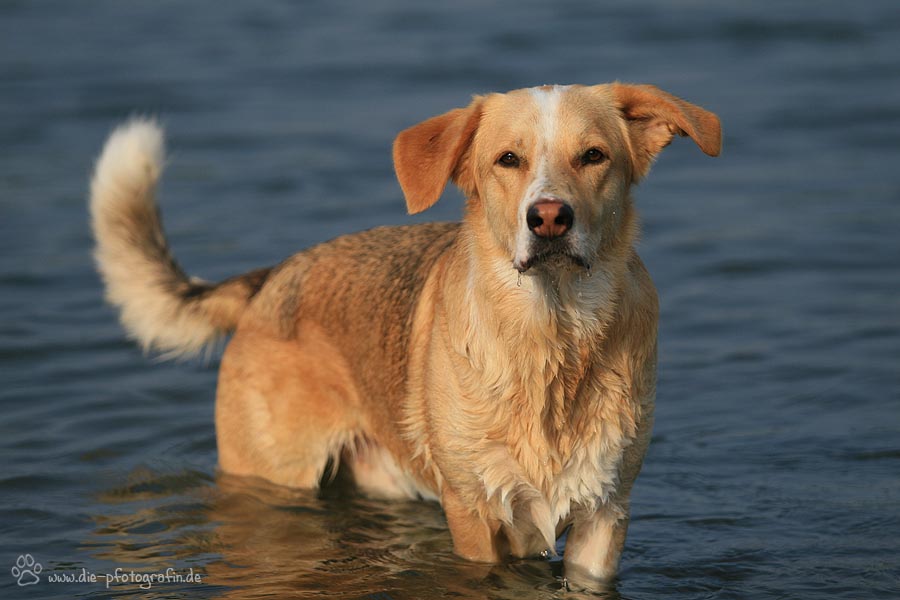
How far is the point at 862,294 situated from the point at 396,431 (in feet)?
13.7

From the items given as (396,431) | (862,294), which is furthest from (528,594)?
(862,294)

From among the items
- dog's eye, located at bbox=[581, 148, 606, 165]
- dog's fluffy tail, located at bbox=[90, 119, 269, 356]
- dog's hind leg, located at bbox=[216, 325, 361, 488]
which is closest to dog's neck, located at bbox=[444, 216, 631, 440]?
dog's eye, located at bbox=[581, 148, 606, 165]

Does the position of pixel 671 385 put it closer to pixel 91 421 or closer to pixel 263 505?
pixel 263 505

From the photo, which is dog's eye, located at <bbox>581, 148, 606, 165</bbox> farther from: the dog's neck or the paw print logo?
the paw print logo

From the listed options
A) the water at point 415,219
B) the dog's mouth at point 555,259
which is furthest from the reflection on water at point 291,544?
the dog's mouth at point 555,259

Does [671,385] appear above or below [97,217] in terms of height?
below

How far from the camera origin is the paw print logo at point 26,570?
17.6ft

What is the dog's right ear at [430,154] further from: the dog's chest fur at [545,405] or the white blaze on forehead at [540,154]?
the dog's chest fur at [545,405]

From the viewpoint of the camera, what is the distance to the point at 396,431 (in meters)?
5.46

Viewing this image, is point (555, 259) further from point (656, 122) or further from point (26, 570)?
point (26, 570)

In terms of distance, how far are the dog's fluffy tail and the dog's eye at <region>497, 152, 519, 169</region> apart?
2041 millimetres

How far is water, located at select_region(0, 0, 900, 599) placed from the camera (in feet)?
18.4

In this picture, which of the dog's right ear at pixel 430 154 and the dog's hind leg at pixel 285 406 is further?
the dog's hind leg at pixel 285 406

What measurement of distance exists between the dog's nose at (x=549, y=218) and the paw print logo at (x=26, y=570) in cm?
268
